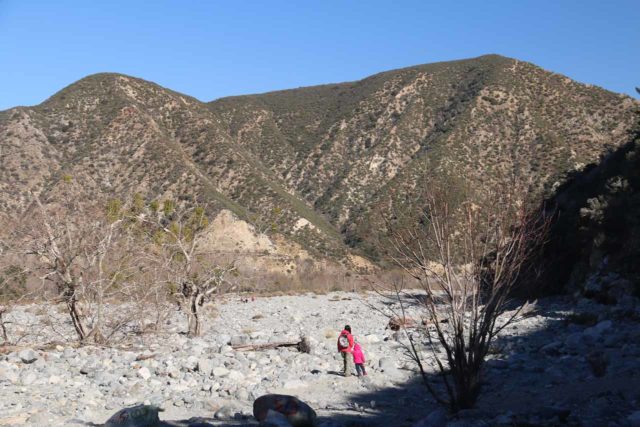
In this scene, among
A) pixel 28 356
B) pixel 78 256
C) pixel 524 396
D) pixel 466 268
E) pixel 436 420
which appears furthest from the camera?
pixel 78 256

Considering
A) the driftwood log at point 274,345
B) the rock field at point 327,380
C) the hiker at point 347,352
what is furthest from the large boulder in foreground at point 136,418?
the driftwood log at point 274,345

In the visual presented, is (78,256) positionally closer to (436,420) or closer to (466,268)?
(466,268)

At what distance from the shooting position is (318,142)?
73562mm

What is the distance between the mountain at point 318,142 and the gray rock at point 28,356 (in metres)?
29.3

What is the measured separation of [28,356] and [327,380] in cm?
655

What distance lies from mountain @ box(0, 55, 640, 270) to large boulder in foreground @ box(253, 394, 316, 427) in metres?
33.8

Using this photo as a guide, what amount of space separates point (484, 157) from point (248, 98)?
37.8 m

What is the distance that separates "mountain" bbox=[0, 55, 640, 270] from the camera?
5016 cm

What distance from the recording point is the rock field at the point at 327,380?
8578 millimetres

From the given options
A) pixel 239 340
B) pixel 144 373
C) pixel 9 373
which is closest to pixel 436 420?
pixel 144 373

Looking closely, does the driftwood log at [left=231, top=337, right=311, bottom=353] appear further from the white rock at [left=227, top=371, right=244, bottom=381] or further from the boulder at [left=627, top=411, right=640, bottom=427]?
the boulder at [left=627, top=411, right=640, bottom=427]

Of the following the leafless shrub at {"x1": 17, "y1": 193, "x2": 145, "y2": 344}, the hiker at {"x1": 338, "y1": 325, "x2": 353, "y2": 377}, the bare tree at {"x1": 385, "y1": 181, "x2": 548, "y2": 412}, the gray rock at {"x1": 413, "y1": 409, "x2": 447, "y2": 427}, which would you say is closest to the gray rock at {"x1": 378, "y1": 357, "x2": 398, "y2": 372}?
the hiker at {"x1": 338, "y1": 325, "x2": 353, "y2": 377}

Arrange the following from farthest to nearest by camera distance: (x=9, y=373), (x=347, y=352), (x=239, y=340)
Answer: (x=239, y=340), (x=347, y=352), (x=9, y=373)

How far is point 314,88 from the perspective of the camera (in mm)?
91375
